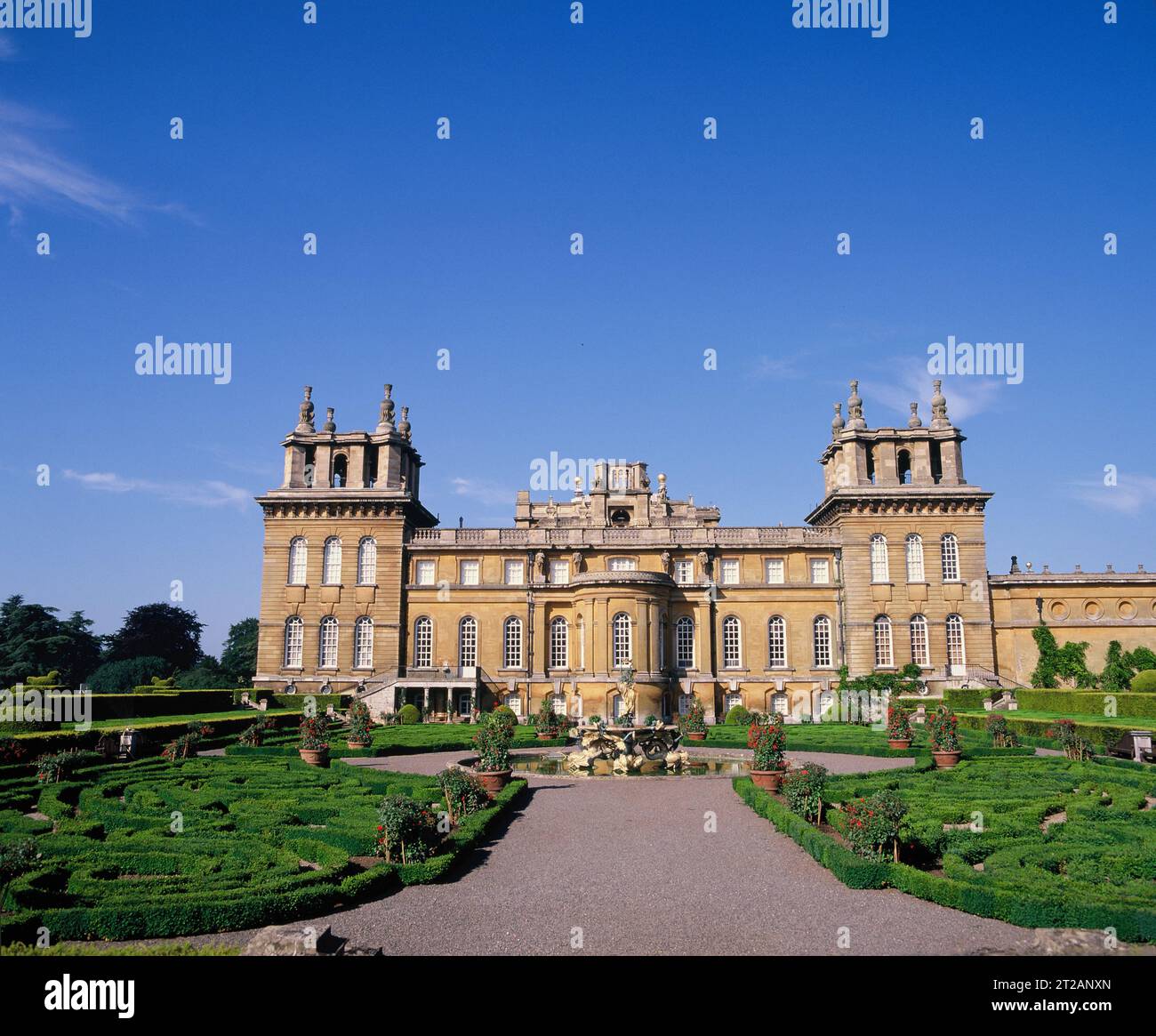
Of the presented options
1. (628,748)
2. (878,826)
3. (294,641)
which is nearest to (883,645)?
(628,748)

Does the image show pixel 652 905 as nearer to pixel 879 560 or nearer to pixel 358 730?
pixel 358 730

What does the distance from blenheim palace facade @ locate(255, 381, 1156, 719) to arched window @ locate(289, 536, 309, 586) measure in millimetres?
94

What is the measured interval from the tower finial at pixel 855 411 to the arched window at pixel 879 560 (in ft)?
19.2

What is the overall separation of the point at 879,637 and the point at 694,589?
30.8 feet

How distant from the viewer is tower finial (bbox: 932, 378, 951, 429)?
148 feet

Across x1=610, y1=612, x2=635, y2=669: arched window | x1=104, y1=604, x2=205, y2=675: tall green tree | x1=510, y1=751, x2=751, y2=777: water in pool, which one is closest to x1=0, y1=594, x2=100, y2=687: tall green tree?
x1=104, y1=604, x2=205, y2=675: tall green tree

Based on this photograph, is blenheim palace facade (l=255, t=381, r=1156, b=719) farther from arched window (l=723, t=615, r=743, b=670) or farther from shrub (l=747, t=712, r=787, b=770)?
shrub (l=747, t=712, r=787, b=770)

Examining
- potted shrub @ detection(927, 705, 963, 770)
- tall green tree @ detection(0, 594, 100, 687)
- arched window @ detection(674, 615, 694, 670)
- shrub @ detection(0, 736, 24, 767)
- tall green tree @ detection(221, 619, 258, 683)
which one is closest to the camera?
shrub @ detection(0, 736, 24, 767)

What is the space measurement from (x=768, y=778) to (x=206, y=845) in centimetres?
1115

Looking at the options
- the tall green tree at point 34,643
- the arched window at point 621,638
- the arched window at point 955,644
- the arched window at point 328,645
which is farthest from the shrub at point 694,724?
the tall green tree at point 34,643

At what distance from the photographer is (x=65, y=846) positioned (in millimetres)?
11570
